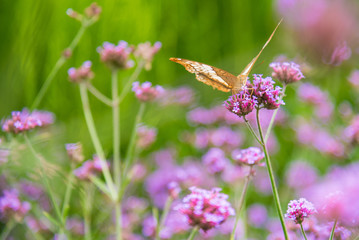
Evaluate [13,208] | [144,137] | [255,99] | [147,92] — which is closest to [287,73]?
[255,99]

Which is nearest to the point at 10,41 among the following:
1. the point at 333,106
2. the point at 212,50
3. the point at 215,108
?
the point at 215,108

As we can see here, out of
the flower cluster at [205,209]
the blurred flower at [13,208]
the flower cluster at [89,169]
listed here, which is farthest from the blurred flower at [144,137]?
the flower cluster at [205,209]

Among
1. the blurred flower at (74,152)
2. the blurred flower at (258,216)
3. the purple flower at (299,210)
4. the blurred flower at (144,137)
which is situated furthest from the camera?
the blurred flower at (258,216)

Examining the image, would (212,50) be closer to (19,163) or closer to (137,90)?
(137,90)

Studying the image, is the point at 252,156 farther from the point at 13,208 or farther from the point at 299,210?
the point at 13,208

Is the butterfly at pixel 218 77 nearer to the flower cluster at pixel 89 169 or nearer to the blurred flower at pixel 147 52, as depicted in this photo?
the blurred flower at pixel 147 52

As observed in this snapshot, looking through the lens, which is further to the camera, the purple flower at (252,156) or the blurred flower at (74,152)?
the blurred flower at (74,152)
